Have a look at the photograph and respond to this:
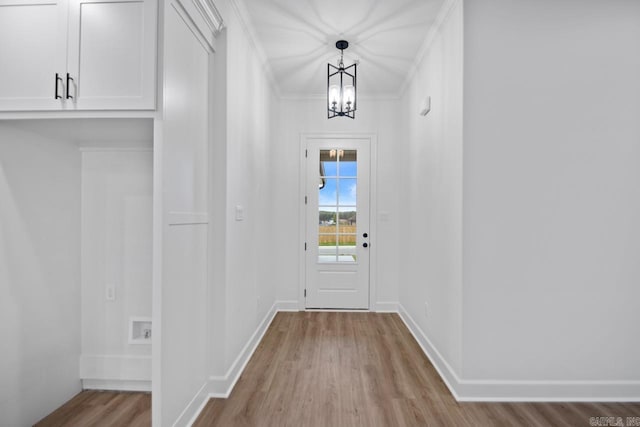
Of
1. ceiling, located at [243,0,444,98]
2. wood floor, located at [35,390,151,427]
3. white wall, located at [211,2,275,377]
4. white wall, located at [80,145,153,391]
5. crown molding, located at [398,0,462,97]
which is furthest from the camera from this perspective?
ceiling, located at [243,0,444,98]

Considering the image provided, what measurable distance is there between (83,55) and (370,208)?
11.2 feet

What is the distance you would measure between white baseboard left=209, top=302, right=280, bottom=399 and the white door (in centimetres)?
119

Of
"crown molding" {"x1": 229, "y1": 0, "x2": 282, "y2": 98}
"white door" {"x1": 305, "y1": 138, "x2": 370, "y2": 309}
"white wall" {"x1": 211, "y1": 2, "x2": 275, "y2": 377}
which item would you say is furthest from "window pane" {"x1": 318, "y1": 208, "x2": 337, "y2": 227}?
"crown molding" {"x1": 229, "y1": 0, "x2": 282, "y2": 98}

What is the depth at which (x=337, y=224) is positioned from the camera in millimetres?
4570

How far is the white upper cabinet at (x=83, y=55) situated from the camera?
168 centimetres

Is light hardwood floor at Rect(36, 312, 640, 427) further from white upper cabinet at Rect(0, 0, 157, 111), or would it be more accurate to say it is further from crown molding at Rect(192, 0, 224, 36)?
crown molding at Rect(192, 0, 224, 36)

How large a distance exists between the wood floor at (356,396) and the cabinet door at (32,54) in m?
1.98

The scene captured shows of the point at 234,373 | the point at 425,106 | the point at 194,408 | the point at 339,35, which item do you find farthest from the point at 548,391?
the point at 339,35

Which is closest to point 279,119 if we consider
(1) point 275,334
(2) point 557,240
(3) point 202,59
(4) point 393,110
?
(4) point 393,110

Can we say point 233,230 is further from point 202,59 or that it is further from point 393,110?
point 393,110

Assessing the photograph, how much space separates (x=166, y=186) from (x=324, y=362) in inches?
79.0

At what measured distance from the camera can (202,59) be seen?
2283 mm

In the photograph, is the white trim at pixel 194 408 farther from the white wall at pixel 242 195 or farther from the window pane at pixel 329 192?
the window pane at pixel 329 192

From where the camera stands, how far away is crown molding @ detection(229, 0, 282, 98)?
2645 mm
